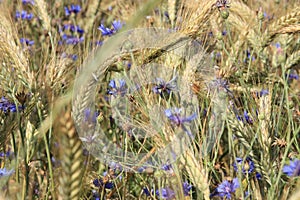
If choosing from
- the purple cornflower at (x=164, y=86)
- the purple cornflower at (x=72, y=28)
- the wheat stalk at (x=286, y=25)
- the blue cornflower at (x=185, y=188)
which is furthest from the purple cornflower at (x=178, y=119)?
the purple cornflower at (x=72, y=28)

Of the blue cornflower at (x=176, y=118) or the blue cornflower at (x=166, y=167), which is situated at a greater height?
the blue cornflower at (x=176, y=118)

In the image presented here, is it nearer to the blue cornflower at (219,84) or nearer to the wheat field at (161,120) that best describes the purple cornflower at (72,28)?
the wheat field at (161,120)

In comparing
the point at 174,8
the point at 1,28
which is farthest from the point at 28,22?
the point at 1,28

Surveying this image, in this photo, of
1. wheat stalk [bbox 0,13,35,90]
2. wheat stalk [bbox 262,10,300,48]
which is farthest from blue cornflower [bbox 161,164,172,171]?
wheat stalk [bbox 262,10,300,48]

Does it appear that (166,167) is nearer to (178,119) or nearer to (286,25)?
(178,119)

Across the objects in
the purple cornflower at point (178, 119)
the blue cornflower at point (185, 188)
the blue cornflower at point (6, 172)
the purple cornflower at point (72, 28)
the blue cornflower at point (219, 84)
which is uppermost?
the purple cornflower at point (72, 28)

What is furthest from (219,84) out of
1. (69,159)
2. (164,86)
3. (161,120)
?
(69,159)

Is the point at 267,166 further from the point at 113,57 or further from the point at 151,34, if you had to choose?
the point at 151,34

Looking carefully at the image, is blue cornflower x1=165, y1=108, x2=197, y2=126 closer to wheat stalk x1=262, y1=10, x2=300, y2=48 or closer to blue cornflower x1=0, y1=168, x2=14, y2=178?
blue cornflower x1=0, y1=168, x2=14, y2=178

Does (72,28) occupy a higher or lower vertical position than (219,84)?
higher
